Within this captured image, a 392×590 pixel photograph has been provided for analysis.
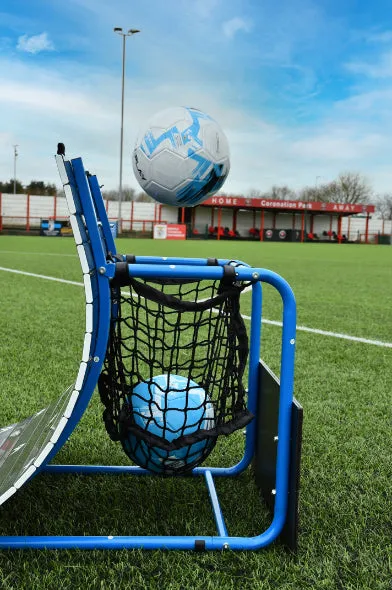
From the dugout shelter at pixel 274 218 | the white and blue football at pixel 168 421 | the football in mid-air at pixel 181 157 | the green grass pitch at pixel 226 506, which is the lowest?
the green grass pitch at pixel 226 506

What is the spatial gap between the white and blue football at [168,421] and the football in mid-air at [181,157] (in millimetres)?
787

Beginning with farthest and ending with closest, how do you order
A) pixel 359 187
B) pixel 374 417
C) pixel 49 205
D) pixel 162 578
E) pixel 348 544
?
pixel 359 187
pixel 49 205
pixel 374 417
pixel 348 544
pixel 162 578

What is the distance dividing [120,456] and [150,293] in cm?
111

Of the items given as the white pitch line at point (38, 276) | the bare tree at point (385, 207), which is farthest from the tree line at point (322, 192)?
the white pitch line at point (38, 276)

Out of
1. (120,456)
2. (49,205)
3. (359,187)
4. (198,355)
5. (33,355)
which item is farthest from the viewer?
(359,187)

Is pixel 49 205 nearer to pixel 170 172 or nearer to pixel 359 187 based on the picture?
pixel 359 187

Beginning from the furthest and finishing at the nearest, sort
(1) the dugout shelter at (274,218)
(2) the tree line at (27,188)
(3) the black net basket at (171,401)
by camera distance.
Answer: (2) the tree line at (27,188), (1) the dugout shelter at (274,218), (3) the black net basket at (171,401)

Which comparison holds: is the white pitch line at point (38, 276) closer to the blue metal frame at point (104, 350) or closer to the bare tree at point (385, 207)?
the blue metal frame at point (104, 350)

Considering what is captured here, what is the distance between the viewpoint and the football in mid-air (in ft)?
7.39

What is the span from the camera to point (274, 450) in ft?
6.30

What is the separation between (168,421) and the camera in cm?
196

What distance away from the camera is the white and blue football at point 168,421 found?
6.32 feet

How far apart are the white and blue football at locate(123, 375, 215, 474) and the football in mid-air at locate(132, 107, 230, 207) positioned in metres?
0.79

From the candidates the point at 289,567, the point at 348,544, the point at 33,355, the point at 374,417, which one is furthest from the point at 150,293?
the point at 33,355
